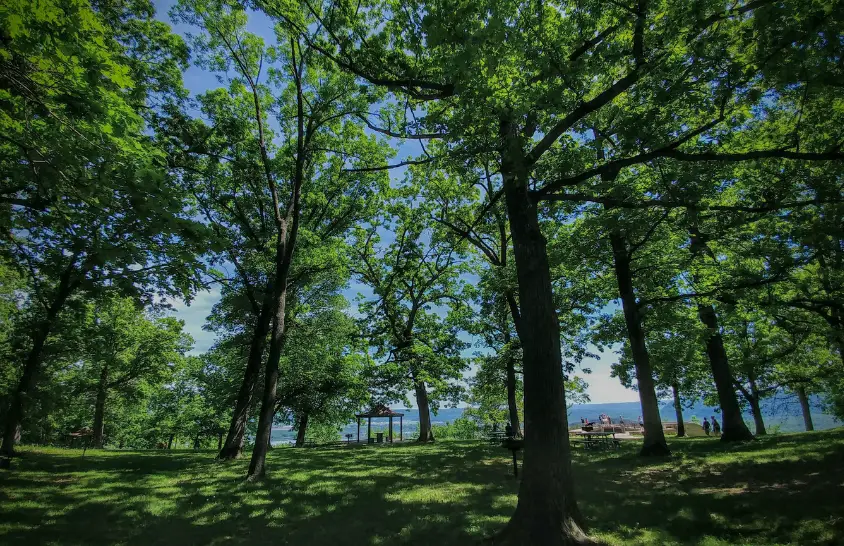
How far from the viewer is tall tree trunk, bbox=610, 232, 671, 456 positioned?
1288cm

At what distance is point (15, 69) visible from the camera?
4.63m

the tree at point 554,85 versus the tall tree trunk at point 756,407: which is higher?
the tree at point 554,85

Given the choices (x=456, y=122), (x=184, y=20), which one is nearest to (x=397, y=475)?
(x=456, y=122)

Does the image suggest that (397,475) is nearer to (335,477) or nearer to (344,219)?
(335,477)

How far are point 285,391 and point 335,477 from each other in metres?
20.5

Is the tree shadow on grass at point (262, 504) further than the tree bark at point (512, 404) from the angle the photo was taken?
No

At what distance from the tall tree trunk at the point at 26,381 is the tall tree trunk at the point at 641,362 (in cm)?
1442

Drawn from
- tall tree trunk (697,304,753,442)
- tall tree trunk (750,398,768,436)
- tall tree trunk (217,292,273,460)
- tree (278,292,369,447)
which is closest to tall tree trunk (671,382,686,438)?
tall tree trunk (750,398,768,436)

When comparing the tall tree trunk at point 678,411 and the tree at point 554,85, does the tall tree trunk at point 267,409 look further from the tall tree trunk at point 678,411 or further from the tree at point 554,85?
the tall tree trunk at point 678,411

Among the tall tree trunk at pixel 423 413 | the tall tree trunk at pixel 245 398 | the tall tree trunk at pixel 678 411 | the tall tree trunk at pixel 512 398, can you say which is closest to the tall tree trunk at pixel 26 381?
the tall tree trunk at pixel 245 398

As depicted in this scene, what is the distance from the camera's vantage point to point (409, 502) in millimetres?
7891

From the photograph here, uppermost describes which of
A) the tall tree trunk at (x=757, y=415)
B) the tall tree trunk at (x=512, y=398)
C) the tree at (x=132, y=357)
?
the tree at (x=132, y=357)

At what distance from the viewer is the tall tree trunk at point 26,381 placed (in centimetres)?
722

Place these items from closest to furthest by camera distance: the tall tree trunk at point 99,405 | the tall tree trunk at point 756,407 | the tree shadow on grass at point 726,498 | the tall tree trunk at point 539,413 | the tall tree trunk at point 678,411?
1. the tall tree trunk at point 539,413
2. the tree shadow on grass at point 726,498
3. the tall tree trunk at point 678,411
4. the tall tree trunk at point 756,407
5. the tall tree trunk at point 99,405
